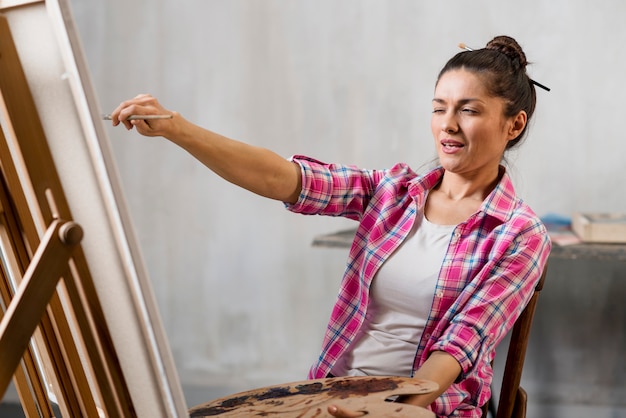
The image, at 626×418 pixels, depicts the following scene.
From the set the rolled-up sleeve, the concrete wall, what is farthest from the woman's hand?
the concrete wall

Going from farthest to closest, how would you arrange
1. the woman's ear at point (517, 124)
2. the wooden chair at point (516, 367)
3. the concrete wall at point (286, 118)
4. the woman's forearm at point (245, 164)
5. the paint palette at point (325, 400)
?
the concrete wall at point (286, 118) → the woman's ear at point (517, 124) → the wooden chair at point (516, 367) → the woman's forearm at point (245, 164) → the paint palette at point (325, 400)

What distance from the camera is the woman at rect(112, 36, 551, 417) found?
139 cm

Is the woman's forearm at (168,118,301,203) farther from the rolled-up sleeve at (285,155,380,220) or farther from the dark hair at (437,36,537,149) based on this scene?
the dark hair at (437,36,537,149)

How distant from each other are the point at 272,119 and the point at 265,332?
926mm

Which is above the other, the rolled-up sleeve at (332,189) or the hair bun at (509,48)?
the hair bun at (509,48)

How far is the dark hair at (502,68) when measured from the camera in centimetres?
149

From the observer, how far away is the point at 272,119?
3.13m

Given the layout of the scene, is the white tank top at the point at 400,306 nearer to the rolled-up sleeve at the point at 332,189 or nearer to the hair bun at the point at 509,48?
the rolled-up sleeve at the point at 332,189

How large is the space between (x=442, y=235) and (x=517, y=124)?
29 centimetres

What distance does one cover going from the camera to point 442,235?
1490mm

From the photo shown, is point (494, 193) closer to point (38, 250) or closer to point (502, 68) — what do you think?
point (502, 68)

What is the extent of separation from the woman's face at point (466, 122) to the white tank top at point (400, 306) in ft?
0.48

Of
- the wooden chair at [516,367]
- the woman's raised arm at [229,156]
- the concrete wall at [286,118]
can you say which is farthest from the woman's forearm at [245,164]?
the concrete wall at [286,118]

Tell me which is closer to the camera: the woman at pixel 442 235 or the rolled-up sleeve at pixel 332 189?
the woman at pixel 442 235
